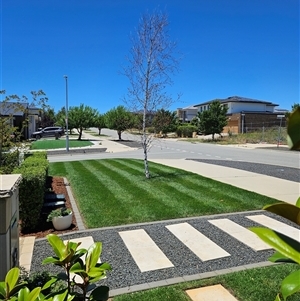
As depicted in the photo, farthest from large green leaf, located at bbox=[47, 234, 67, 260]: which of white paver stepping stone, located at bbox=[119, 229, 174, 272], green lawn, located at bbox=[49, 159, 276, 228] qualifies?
green lawn, located at bbox=[49, 159, 276, 228]

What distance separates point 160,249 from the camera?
4641 mm

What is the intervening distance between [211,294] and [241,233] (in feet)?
7.17

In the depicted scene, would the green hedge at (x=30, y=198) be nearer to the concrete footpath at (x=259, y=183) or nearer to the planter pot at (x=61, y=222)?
the planter pot at (x=61, y=222)

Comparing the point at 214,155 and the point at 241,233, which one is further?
the point at 214,155

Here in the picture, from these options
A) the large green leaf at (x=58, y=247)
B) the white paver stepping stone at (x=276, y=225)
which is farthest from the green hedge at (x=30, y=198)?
the white paver stepping stone at (x=276, y=225)

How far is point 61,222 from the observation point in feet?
18.2

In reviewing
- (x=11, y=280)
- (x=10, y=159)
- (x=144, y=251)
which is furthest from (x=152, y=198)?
(x=11, y=280)

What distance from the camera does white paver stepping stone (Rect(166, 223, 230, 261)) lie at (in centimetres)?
445

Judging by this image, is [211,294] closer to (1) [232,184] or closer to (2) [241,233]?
(2) [241,233]

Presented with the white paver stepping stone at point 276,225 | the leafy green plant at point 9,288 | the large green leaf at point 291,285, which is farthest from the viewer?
the white paver stepping stone at point 276,225

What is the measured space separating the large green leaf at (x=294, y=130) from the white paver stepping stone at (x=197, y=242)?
3944mm

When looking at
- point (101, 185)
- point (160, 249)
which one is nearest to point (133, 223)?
point (160, 249)

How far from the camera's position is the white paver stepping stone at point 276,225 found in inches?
208

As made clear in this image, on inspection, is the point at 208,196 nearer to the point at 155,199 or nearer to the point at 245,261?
the point at 155,199
